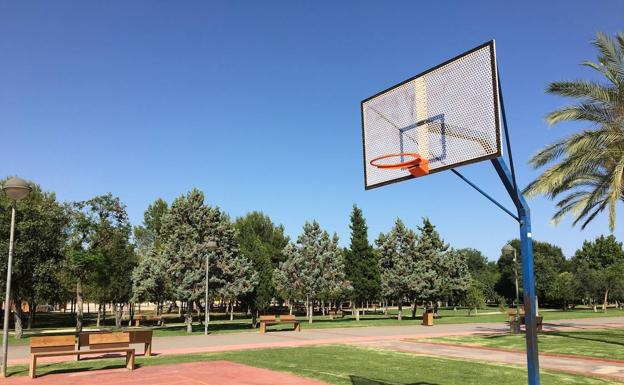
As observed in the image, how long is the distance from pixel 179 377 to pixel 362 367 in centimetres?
497

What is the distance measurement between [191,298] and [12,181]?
19449 millimetres

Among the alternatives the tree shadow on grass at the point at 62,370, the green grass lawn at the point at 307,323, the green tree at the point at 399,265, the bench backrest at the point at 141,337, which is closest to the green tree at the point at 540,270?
the green grass lawn at the point at 307,323

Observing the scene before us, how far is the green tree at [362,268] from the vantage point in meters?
45.2

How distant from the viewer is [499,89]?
7.32 metres

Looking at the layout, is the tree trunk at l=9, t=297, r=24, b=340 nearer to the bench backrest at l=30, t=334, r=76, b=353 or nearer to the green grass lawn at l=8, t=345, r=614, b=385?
the green grass lawn at l=8, t=345, r=614, b=385

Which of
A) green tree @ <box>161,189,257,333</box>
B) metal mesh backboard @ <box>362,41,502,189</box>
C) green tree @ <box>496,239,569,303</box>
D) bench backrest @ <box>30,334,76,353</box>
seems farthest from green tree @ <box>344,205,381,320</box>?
metal mesh backboard @ <box>362,41,502,189</box>

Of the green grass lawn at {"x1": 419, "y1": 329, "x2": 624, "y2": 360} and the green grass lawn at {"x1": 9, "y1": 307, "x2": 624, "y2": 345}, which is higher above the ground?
the green grass lawn at {"x1": 419, "y1": 329, "x2": 624, "y2": 360}

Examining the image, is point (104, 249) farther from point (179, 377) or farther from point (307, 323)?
point (179, 377)

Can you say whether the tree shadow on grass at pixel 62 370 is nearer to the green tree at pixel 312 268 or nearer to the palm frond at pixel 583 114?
the palm frond at pixel 583 114

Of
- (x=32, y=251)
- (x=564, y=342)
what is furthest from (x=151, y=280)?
(x=564, y=342)

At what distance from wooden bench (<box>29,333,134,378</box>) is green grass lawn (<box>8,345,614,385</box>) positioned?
19.2 inches

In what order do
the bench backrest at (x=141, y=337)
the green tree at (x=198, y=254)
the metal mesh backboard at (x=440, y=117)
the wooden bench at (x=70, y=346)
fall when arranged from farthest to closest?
1. the green tree at (x=198, y=254)
2. the bench backrest at (x=141, y=337)
3. the wooden bench at (x=70, y=346)
4. the metal mesh backboard at (x=440, y=117)

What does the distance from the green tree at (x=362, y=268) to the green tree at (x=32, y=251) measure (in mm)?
24665

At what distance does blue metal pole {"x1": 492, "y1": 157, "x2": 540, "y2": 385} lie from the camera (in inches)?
304
